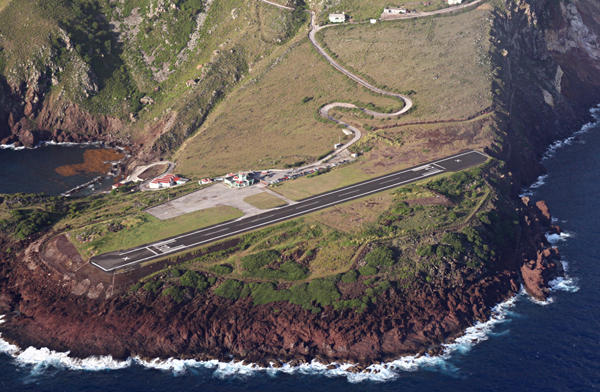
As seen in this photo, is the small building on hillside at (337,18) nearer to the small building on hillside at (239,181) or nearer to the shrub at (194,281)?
the small building on hillside at (239,181)

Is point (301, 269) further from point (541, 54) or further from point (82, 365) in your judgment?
point (541, 54)

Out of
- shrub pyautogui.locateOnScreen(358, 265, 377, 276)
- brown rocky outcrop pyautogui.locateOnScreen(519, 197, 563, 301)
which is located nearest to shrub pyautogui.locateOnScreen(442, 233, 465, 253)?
brown rocky outcrop pyautogui.locateOnScreen(519, 197, 563, 301)

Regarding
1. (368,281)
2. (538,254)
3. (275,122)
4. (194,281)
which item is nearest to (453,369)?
(368,281)

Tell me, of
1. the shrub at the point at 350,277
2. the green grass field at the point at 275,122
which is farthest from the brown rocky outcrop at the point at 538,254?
the green grass field at the point at 275,122

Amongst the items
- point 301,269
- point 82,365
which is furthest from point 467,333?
point 82,365

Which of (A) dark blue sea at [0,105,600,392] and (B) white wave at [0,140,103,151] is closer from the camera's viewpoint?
(A) dark blue sea at [0,105,600,392]

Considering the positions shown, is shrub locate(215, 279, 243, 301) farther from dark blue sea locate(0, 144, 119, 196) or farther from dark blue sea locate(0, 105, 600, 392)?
dark blue sea locate(0, 144, 119, 196)

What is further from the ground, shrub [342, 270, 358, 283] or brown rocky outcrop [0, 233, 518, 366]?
shrub [342, 270, 358, 283]
